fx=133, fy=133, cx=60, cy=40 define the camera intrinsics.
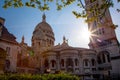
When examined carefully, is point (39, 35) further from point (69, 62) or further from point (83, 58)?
point (83, 58)

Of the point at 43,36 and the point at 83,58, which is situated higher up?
the point at 43,36

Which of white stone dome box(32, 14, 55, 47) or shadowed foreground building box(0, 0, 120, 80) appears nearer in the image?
shadowed foreground building box(0, 0, 120, 80)

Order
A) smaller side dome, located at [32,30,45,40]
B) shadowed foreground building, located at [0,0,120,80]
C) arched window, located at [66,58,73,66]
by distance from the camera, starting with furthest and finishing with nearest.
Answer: smaller side dome, located at [32,30,45,40], arched window, located at [66,58,73,66], shadowed foreground building, located at [0,0,120,80]

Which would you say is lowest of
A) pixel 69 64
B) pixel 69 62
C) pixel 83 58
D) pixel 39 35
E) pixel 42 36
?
pixel 69 64

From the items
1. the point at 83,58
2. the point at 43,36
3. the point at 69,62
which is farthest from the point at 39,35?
the point at 83,58

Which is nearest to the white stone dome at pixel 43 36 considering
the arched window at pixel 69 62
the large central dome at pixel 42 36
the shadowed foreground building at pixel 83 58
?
the large central dome at pixel 42 36

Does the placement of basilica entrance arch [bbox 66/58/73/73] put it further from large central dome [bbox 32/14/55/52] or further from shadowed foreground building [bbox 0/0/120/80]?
large central dome [bbox 32/14/55/52]

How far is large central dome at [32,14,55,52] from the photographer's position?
54.2 m

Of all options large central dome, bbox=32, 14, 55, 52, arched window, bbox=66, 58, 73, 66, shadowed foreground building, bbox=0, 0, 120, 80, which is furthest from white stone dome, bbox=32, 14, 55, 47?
arched window, bbox=66, 58, 73, 66

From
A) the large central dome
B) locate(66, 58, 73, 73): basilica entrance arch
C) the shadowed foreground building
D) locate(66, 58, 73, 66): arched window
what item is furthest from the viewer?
the large central dome

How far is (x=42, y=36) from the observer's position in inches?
2201

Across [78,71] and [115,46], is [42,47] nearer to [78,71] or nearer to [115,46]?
[78,71]

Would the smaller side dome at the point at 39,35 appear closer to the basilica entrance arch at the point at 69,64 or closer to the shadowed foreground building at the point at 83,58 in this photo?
the shadowed foreground building at the point at 83,58

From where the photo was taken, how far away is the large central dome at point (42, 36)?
5419 centimetres
